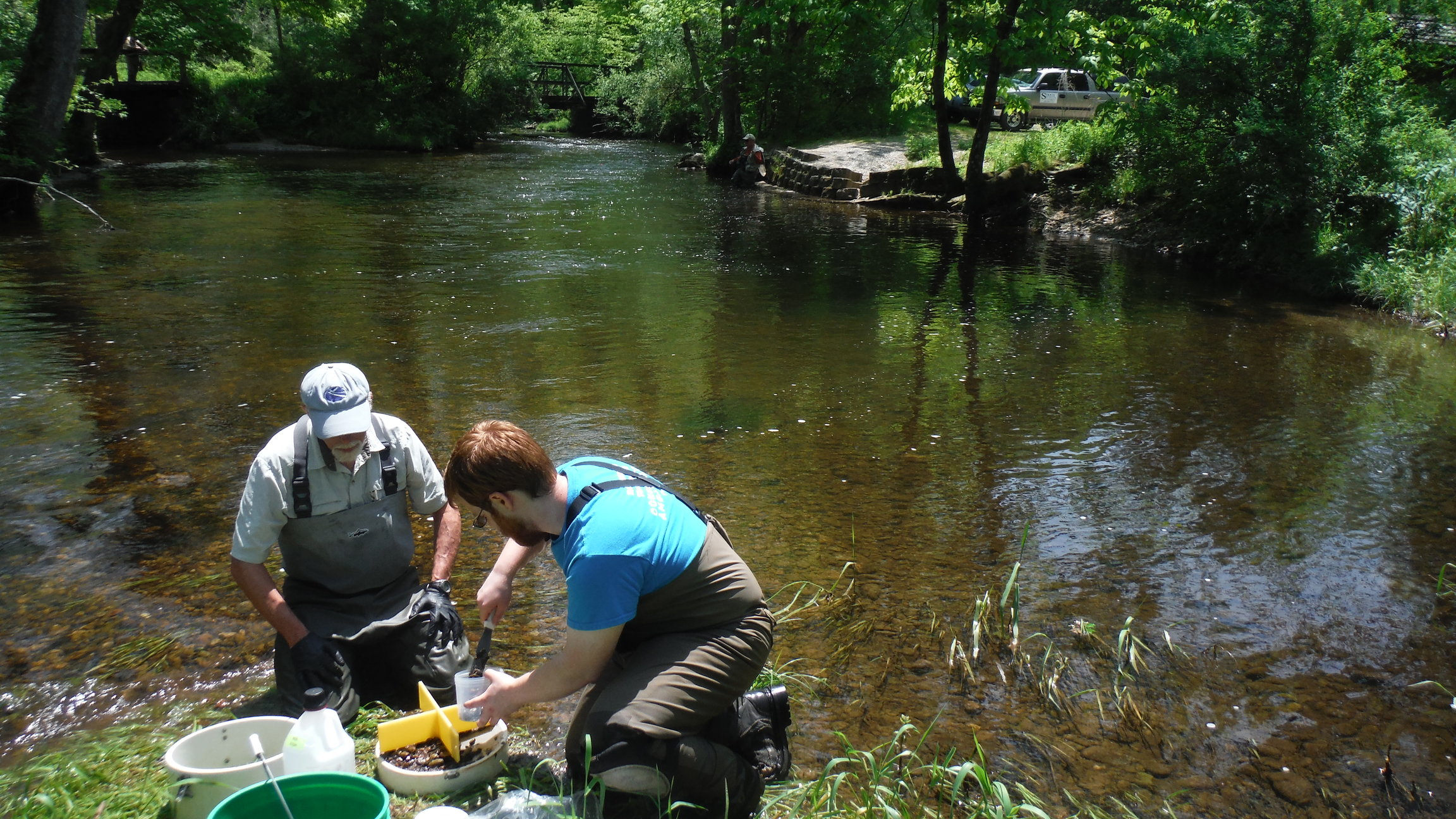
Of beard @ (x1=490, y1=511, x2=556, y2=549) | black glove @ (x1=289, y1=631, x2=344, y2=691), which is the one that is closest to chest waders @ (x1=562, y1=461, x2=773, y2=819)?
beard @ (x1=490, y1=511, x2=556, y2=549)

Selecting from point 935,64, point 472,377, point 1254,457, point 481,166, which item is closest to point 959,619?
point 1254,457

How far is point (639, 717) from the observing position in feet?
8.98

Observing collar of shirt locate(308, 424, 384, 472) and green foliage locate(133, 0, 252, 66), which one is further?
green foliage locate(133, 0, 252, 66)

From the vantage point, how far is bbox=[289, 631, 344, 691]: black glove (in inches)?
131

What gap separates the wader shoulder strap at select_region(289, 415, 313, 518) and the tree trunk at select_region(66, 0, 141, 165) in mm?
20896

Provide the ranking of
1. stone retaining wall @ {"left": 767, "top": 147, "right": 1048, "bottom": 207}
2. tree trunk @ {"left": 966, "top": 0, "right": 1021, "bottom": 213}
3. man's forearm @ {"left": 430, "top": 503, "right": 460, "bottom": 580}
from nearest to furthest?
man's forearm @ {"left": 430, "top": 503, "right": 460, "bottom": 580} < tree trunk @ {"left": 966, "top": 0, "right": 1021, "bottom": 213} < stone retaining wall @ {"left": 767, "top": 147, "right": 1048, "bottom": 207}

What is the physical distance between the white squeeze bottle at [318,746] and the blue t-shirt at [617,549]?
80cm

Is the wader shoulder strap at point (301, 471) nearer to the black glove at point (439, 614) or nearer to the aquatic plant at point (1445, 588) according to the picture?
the black glove at point (439, 614)

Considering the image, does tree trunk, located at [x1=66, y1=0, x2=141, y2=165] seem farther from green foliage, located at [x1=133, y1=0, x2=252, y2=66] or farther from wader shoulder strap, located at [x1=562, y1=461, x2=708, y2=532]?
wader shoulder strap, located at [x1=562, y1=461, x2=708, y2=532]

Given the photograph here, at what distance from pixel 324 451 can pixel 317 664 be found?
69 centimetres

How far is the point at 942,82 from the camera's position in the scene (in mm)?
17000

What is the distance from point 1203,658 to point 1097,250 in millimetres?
11644

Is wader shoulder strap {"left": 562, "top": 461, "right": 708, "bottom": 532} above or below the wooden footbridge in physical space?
below

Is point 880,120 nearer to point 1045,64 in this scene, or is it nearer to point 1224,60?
point 1045,64
